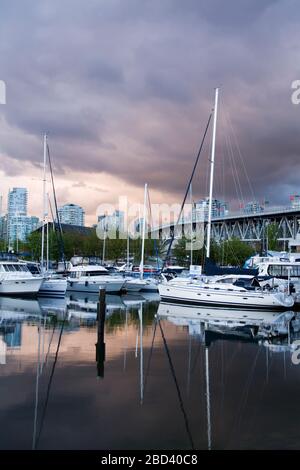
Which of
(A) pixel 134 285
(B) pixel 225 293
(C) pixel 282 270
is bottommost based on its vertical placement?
(A) pixel 134 285

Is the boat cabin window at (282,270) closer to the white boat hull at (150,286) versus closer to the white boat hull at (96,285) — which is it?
the white boat hull at (150,286)

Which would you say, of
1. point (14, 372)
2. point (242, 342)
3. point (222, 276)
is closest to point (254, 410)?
point (14, 372)

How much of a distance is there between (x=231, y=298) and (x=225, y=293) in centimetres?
57

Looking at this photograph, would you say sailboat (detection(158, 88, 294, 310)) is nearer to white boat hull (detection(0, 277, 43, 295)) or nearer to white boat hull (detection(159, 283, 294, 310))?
white boat hull (detection(159, 283, 294, 310))

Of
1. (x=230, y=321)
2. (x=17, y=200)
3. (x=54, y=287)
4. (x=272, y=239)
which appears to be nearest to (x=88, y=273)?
(x=54, y=287)

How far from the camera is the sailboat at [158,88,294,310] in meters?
34.2

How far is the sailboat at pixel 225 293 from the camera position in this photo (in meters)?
34.2

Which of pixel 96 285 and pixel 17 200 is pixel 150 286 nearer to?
pixel 96 285

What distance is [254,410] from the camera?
12.1 m

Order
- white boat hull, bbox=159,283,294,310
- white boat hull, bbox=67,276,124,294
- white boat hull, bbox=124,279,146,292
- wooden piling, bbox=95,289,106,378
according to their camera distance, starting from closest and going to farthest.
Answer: wooden piling, bbox=95,289,106,378
white boat hull, bbox=159,283,294,310
white boat hull, bbox=67,276,124,294
white boat hull, bbox=124,279,146,292

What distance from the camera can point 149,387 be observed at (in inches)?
560

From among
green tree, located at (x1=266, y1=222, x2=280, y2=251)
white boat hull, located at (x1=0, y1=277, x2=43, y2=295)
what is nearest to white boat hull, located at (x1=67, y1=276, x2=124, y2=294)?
white boat hull, located at (x1=0, y1=277, x2=43, y2=295)

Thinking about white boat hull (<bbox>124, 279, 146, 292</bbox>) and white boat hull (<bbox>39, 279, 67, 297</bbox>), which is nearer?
white boat hull (<bbox>39, 279, 67, 297</bbox>)

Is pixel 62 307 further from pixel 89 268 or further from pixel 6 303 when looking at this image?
pixel 89 268
